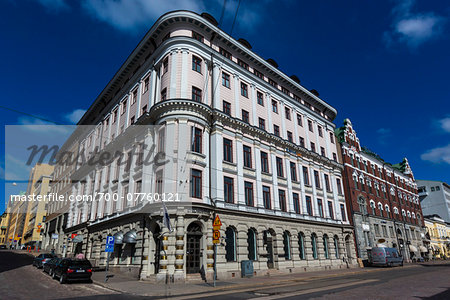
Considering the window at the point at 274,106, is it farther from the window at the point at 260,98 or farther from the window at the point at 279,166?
the window at the point at 279,166

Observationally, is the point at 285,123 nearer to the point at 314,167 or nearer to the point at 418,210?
the point at 314,167

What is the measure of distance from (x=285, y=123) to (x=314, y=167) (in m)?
7.20

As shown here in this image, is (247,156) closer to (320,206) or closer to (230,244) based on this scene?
(230,244)

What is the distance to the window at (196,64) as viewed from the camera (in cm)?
2707

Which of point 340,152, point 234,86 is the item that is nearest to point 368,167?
point 340,152

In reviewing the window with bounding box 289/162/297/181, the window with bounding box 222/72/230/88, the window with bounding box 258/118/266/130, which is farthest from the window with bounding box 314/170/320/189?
the window with bounding box 222/72/230/88

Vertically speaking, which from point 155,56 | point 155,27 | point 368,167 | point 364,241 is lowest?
point 364,241

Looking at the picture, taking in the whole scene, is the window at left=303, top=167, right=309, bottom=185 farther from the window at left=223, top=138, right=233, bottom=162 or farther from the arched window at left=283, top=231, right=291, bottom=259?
the window at left=223, top=138, right=233, bottom=162

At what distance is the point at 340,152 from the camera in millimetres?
45812

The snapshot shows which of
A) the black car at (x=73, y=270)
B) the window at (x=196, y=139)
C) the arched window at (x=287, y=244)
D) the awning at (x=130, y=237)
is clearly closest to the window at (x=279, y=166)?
the arched window at (x=287, y=244)

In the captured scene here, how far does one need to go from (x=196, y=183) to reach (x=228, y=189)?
373cm

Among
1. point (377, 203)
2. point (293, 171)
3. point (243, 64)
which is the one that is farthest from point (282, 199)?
point (377, 203)

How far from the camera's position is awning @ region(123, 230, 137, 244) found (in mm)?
24047

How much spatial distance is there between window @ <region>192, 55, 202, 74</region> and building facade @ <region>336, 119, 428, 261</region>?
2964cm
